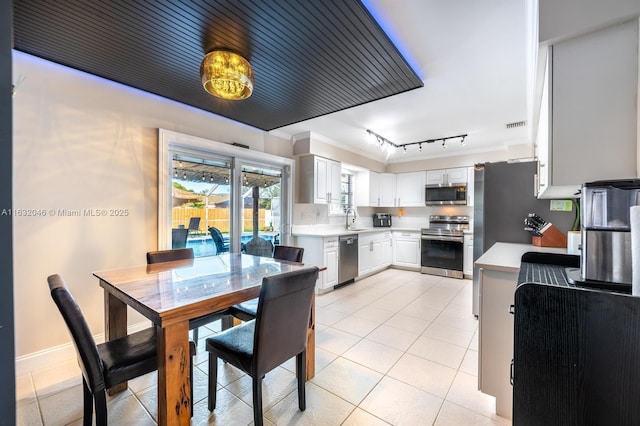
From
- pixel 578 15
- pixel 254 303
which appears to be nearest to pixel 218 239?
pixel 254 303

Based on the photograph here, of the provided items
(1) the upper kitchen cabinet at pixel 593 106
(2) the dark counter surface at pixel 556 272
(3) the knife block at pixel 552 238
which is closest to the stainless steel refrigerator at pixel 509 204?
(3) the knife block at pixel 552 238

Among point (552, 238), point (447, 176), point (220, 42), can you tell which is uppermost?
point (220, 42)

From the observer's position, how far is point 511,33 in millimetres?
1852

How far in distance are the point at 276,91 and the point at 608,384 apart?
9.37ft

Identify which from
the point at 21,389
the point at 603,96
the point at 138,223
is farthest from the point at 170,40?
the point at 21,389

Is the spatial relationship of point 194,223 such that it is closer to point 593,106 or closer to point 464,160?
point 593,106

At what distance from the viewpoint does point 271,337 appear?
1.40 metres

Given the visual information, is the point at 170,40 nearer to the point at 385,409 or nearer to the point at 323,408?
the point at 323,408

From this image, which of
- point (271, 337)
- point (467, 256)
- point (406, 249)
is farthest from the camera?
point (406, 249)

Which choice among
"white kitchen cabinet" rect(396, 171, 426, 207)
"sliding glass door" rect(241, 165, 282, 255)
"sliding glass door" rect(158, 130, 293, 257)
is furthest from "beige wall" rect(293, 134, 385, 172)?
"white kitchen cabinet" rect(396, 171, 426, 207)

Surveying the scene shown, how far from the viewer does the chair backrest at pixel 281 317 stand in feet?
4.38

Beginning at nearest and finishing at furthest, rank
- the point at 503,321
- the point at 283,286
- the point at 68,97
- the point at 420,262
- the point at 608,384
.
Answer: the point at 608,384 → the point at 283,286 → the point at 503,321 → the point at 68,97 → the point at 420,262

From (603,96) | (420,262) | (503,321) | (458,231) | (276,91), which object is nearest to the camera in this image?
(603,96)

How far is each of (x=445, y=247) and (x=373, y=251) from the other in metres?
1.34
